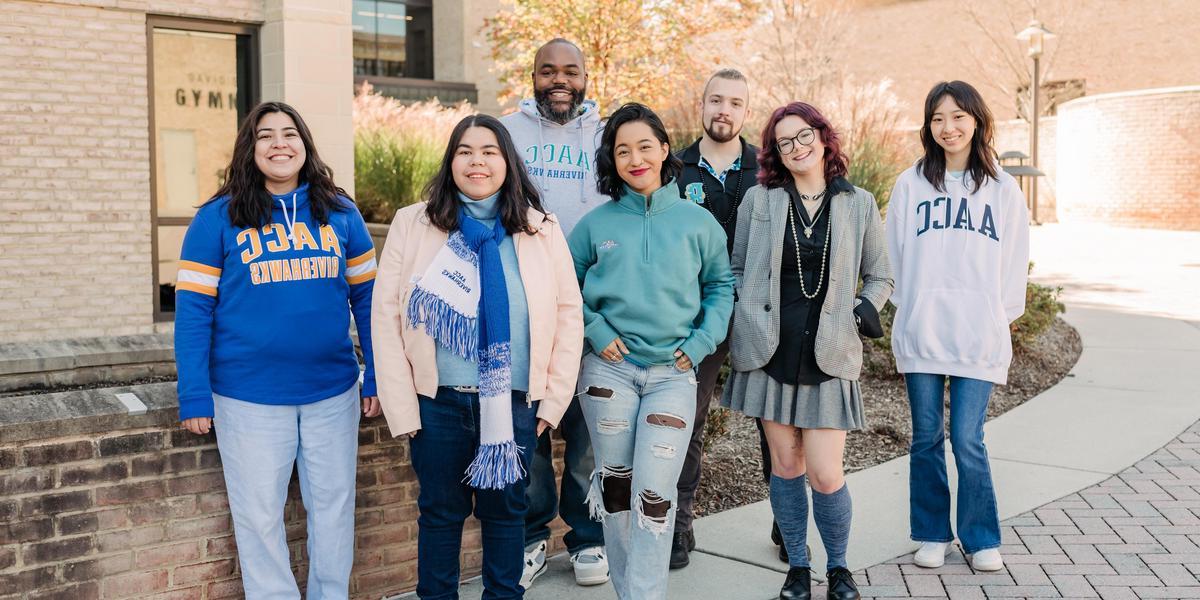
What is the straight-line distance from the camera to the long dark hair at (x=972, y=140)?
4363mm

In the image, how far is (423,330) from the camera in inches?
133

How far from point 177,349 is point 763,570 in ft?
8.22

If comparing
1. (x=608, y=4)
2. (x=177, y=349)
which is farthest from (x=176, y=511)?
(x=608, y=4)

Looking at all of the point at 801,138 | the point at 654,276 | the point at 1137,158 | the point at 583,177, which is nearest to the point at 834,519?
the point at 654,276

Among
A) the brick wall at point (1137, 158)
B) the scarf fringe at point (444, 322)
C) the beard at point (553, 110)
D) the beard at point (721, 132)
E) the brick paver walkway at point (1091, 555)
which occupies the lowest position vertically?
the brick paver walkway at point (1091, 555)

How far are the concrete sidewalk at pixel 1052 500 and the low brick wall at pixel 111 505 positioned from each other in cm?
104

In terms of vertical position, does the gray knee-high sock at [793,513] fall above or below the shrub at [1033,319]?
below

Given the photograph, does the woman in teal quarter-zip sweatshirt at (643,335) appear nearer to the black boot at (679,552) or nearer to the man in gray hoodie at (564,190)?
the man in gray hoodie at (564,190)

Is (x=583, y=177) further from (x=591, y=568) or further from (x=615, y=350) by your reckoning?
(x=591, y=568)

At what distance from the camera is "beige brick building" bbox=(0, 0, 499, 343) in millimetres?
8555

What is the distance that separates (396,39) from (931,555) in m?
26.0

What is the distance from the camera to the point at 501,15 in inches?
580

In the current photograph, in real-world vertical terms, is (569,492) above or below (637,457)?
below

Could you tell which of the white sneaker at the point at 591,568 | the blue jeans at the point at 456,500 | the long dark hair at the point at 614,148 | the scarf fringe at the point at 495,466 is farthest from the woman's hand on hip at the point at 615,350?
the white sneaker at the point at 591,568
